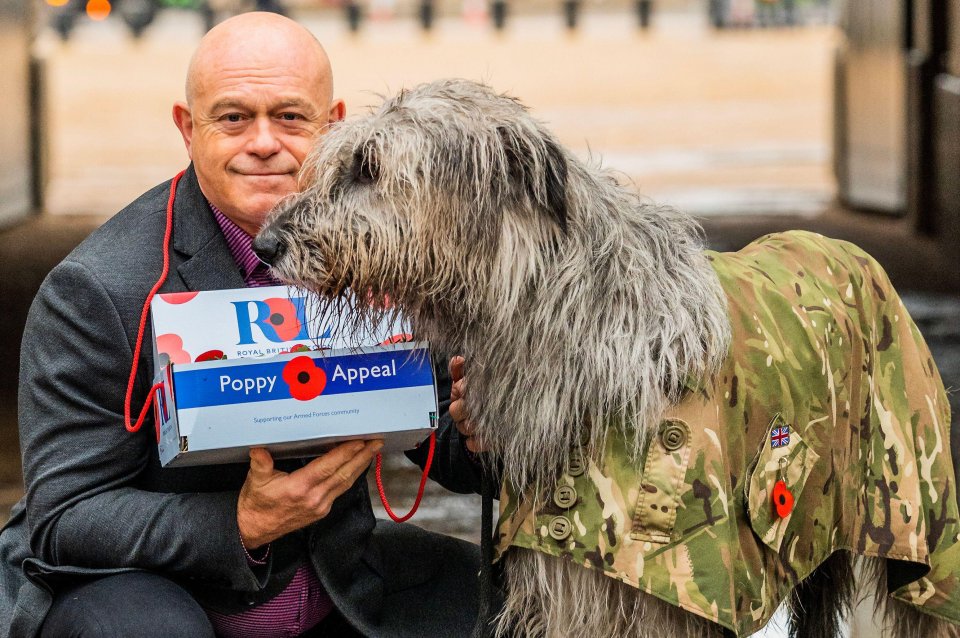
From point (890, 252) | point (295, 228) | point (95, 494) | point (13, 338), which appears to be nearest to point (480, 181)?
point (295, 228)

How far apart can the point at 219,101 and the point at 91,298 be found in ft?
2.06

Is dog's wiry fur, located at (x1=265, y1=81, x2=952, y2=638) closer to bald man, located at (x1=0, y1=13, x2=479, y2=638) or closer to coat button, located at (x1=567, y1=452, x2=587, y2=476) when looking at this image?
coat button, located at (x1=567, y1=452, x2=587, y2=476)

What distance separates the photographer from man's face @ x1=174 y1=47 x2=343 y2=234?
11.4ft

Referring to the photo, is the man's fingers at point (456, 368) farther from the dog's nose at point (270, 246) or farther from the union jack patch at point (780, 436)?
the union jack patch at point (780, 436)

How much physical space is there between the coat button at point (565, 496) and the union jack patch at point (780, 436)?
507 millimetres

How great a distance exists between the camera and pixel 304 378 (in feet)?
9.55

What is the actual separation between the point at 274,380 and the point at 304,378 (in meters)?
0.07

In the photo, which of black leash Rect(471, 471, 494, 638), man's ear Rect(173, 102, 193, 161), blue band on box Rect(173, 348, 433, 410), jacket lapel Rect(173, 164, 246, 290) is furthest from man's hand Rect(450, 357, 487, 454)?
man's ear Rect(173, 102, 193, 161)

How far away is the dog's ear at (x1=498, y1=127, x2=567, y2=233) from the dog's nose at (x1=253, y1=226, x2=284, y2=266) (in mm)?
544

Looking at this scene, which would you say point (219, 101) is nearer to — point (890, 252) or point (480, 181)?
point (480, 181)

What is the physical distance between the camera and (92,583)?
324cm

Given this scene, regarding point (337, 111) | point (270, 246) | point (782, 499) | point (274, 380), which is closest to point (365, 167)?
point (270, 246)

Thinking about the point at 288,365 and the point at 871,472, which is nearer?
the point at 288,365

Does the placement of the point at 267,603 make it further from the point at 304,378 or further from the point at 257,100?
the point at 257,100
